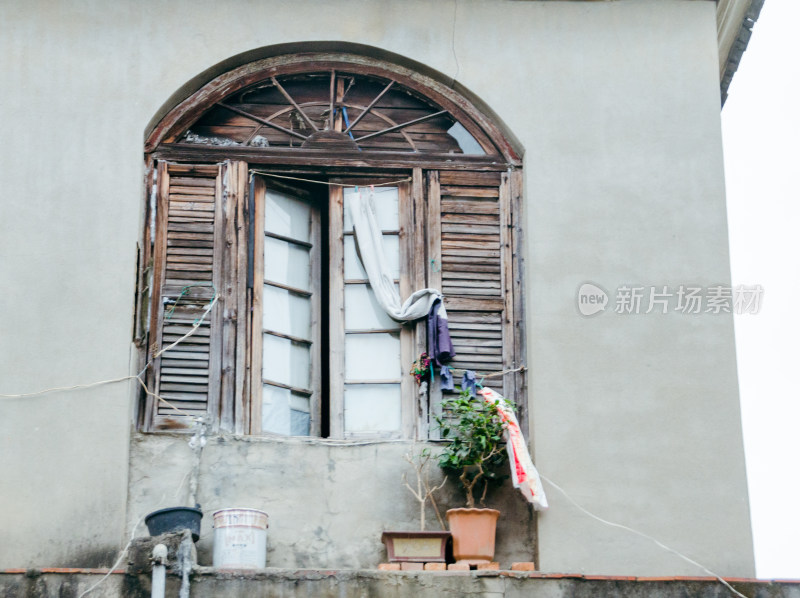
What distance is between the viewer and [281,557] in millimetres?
8289

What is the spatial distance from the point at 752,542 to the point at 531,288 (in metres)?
2.07

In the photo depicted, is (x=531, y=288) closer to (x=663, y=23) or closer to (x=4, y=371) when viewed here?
(x=663, y=23)

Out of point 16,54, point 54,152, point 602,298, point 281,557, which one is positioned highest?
point 16,54

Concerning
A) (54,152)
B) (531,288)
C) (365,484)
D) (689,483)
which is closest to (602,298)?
(531,288)

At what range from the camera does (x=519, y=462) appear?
8.28 meters

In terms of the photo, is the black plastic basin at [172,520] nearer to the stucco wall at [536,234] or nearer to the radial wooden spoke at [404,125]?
the stucco wall at [536,234]

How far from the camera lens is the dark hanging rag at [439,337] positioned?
8828mm

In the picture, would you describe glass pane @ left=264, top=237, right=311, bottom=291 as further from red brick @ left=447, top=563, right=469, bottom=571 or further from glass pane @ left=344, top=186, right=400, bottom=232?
red brick @ left=447, top=563, right=469, bottom=571

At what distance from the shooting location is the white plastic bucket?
792cm

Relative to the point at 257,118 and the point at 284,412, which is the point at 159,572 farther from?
the point at 257,118

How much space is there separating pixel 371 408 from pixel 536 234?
5.10 feet

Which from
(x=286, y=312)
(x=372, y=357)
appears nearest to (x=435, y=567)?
(x=372, y=357)

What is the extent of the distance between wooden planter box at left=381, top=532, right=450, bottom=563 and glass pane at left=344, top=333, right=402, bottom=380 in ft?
4.12

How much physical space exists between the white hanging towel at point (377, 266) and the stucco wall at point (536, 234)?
0.73 m
